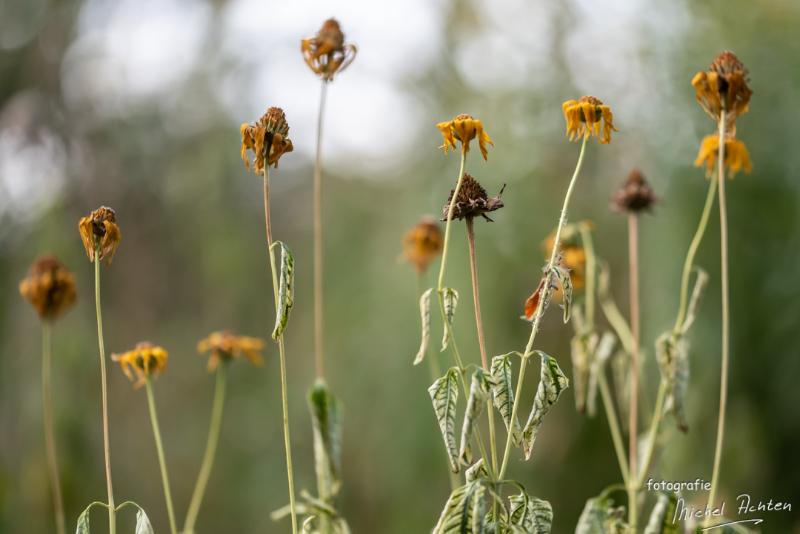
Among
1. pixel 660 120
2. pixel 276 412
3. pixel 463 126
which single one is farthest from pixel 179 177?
pixel 463 126

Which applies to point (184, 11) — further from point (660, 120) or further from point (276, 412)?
→ point (660, 120)

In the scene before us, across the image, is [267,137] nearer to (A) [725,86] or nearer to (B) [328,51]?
(B) [328,51]

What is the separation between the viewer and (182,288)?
2684 millimetres

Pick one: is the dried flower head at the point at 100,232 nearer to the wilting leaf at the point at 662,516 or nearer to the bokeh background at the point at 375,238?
the wilting leaf at the point at 662,516

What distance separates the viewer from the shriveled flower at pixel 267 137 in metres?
0.52

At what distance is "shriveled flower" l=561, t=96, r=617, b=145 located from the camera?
54 centimetres

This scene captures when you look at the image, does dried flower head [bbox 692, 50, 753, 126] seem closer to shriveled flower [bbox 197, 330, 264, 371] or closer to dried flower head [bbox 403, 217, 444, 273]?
dried flower head [bbox 403, 217, 444, 273]

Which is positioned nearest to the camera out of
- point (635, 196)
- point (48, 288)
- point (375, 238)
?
point (48, 288)

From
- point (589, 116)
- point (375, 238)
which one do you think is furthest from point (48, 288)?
point (375, 238)

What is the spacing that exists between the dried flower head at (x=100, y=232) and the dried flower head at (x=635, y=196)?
22.3 inches

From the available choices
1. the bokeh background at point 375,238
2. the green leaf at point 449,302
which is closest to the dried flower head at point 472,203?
the green leaf at point 449,302

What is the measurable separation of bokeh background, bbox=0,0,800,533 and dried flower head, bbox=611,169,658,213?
79 cm

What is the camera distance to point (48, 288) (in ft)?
2.39

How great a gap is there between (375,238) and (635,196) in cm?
158
